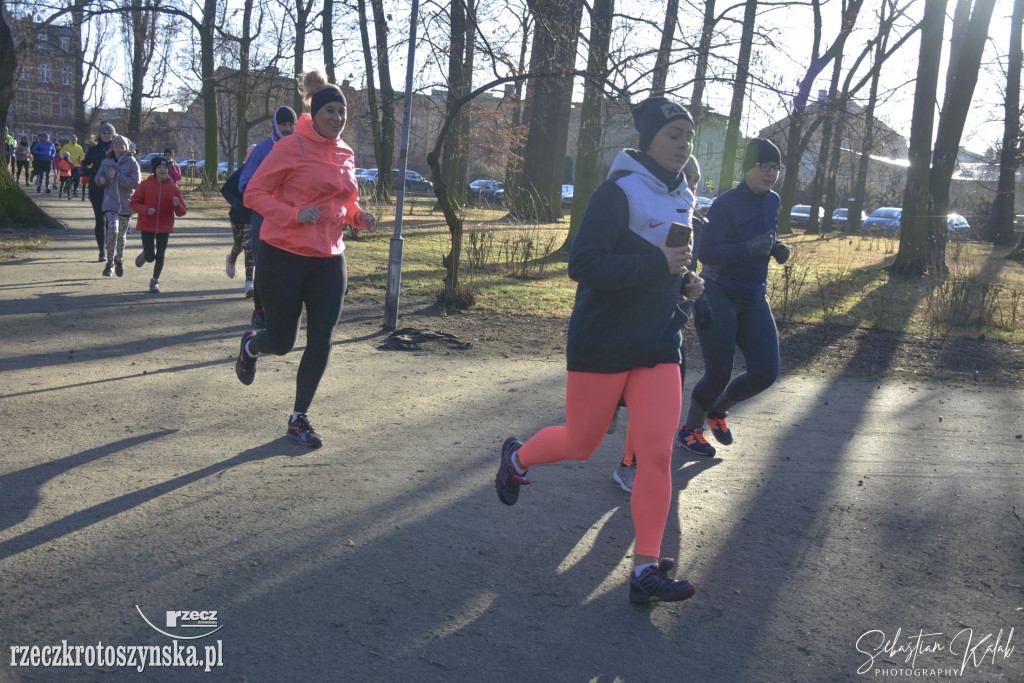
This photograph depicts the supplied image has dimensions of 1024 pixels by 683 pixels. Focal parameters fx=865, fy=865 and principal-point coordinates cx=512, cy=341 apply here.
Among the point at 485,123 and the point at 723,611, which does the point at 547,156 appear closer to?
the point at 485,123

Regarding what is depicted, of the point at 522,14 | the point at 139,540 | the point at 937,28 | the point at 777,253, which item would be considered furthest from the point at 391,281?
the point at 937,28

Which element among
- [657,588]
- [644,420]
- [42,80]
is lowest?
[657,588]

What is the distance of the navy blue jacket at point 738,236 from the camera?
5.34 m

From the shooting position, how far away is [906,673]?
3.16m

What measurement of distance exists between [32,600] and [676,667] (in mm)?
2375

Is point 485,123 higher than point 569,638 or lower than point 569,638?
higher

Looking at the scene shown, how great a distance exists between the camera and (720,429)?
582 centimetres

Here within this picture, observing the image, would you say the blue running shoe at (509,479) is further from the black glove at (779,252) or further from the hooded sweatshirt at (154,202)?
the hooded sweatshirt at (154,202)

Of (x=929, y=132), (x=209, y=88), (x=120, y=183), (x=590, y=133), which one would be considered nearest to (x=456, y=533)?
(x=120, y=183)

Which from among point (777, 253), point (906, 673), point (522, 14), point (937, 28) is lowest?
point (906, 673)

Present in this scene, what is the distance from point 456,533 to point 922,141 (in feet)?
51.7

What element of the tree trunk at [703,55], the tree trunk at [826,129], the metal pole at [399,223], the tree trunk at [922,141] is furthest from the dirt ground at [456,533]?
the tree trunk at [922,141]

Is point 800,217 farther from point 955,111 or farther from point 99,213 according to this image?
point 99,213

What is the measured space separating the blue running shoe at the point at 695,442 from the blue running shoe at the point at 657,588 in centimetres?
220
